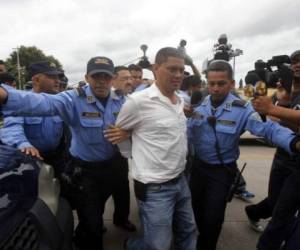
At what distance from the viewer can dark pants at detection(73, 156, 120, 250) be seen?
9.34 ft

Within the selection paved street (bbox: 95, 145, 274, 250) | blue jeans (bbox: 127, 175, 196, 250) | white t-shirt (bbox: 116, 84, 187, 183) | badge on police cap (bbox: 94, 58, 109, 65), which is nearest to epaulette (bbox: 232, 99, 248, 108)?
white t-shirt (bbox: 116, 84, 187, 183)

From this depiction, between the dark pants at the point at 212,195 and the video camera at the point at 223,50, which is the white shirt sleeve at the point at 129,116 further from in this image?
the video camera at the point at 223,50

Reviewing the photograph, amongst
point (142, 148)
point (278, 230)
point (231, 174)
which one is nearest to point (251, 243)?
point (278, 230)

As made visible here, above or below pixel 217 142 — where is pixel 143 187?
below

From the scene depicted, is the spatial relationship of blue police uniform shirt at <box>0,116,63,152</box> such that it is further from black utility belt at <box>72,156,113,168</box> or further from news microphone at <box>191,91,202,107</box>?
news microphone at <box>191,91,202,107</box>

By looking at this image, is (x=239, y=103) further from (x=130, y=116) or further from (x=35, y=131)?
(x=35, y=131)

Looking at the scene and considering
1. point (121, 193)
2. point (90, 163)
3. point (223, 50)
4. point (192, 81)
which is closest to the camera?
point (90, 163)

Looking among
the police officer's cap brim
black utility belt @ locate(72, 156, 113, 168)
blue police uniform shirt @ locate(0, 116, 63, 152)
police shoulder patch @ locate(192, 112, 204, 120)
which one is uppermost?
the police officer's cap brim

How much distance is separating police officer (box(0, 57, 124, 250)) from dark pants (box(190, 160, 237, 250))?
0.84 metres

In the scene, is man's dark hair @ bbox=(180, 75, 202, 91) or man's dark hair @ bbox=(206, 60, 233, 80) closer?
man's dark hair @ bbox=(206, 60, 233, 80)

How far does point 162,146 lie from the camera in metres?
2.37

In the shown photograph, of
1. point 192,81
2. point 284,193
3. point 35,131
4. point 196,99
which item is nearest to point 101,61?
point 35,131

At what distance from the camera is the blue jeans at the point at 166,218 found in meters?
2.34

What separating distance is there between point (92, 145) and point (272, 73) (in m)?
1.58
